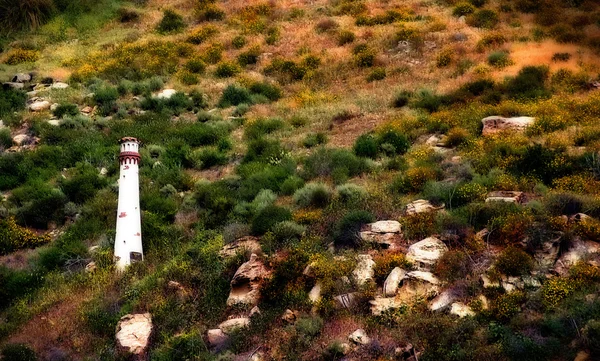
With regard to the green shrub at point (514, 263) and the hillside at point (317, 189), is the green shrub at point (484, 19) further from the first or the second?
the green shrub at point (514, 263)

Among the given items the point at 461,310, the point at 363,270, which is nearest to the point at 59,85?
the point at 363,270

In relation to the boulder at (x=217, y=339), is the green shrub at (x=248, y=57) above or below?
below

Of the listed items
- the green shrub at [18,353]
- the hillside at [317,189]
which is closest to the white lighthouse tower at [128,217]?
the hillside at [317,189]

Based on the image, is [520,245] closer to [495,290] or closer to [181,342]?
[495,290]

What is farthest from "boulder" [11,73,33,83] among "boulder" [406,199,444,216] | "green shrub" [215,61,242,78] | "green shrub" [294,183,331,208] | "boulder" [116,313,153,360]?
"boulder" [406,199,444,216]

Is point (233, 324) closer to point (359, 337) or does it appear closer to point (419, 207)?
point (359, 337)

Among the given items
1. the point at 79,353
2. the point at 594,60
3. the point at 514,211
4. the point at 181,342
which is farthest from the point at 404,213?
the point at 594,60
